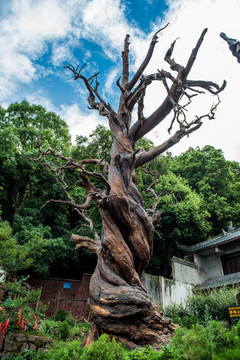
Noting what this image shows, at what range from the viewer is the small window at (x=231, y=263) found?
43.3 ft

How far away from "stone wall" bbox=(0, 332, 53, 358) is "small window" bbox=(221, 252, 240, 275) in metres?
11.0

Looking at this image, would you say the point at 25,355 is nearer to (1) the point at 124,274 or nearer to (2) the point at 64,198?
(1) the point at 124,274

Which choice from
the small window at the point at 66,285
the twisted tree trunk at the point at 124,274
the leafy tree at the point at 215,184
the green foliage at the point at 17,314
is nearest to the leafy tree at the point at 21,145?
the small window at the point at 66,285

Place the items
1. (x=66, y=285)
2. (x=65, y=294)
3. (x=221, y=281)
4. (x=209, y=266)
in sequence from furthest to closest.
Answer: (x=209, y=266), (x=66, y=285), (x=65, y=294), (x=221, y=281)

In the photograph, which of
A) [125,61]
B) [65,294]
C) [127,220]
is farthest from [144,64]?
[65,294]

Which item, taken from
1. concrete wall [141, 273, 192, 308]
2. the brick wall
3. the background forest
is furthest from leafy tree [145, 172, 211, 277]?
the brick wall

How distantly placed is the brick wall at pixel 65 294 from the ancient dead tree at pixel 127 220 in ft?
27.0

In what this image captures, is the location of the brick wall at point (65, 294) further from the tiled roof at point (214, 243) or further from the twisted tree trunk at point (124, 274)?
the twisted tree trunk at point (124, 274)

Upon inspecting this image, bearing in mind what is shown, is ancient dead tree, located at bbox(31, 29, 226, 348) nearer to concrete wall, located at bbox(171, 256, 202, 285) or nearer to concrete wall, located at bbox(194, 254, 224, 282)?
concrete wall, located at bbox(171, 256, 202, 285)

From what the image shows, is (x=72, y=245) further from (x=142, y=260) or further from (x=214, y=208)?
(x=214, y=208)

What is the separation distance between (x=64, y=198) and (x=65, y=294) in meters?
5.23

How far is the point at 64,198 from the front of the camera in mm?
13633

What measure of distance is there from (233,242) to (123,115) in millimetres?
10416

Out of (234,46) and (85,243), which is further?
(85,243)
